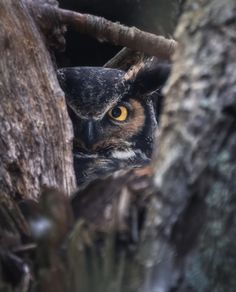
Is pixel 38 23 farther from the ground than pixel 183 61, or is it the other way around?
pixel 38 23

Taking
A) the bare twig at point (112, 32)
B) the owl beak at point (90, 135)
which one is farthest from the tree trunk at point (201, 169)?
the owl beak at point (90, 135)

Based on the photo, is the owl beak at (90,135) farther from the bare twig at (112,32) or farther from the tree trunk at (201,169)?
the tree trunk at (201,169)

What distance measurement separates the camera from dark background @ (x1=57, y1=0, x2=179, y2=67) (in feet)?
7.80

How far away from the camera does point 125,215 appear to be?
964mm

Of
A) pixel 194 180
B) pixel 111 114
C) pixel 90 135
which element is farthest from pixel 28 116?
pixel 111 114

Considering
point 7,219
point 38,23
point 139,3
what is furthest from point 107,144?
point 7,219

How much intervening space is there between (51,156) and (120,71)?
1020 millimetres

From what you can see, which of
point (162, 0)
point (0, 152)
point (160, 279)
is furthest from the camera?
point (162, 0)

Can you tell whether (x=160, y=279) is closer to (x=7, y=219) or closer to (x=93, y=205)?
(x=93, y=205)

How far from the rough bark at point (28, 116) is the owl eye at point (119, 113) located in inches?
36.5

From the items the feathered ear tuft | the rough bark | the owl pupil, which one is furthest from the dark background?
the rough bark

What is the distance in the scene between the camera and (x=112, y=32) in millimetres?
1881

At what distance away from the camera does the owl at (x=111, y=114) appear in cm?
242

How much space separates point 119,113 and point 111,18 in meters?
0.37
